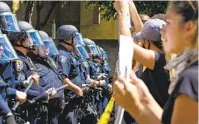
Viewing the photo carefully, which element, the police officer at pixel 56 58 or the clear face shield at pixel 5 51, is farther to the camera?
the police officer at pixel 56 58

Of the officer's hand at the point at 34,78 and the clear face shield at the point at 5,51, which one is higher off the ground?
the clear face shield at the point at 5,51

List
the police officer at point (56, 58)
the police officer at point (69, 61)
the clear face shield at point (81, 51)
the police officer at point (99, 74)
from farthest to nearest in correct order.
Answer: the police officer at point (99, 74) < the clear face shield at point (81, 51) < the police officer at point (69, 61) < the police officer at point (56, 58)

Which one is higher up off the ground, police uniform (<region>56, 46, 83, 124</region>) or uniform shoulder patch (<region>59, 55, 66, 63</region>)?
uniform shoulder patch (<region>59, 55, 66, 63</region>)

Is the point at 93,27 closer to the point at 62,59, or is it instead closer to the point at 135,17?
the point at 62,59

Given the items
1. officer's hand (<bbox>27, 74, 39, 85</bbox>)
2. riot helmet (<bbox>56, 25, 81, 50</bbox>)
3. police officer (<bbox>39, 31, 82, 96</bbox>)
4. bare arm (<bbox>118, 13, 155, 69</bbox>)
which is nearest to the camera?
bare arm (<bbox>118, 13, 155, 69</bbox>)

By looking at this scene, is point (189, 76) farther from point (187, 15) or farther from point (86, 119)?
point (86, 119)

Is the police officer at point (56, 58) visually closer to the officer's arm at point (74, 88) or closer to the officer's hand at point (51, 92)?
the officer's arm at point (74, 88)

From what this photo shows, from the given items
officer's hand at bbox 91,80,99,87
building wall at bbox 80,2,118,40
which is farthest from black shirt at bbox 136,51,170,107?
building wall at bbox 80,2,118,40

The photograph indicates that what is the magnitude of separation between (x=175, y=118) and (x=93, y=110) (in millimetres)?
8819

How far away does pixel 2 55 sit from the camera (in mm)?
7020

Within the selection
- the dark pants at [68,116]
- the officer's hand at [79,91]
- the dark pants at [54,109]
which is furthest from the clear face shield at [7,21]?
the dark pants at [68,116]

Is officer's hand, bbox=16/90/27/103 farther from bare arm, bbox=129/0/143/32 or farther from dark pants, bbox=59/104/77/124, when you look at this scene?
dark pants, bbox=59/104/77/124

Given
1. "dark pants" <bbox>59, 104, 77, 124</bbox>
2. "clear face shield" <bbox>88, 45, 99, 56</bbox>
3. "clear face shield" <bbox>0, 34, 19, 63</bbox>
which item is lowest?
"dark pants" <bbox>59, 104, 77, 124</bbox>

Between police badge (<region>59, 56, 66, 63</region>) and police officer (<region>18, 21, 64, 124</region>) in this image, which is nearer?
police officer (<region>18, 21, 64, 124</region>)
